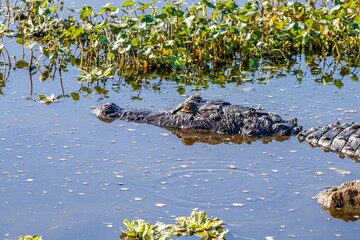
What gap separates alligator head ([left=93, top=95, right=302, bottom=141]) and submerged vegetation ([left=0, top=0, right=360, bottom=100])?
0.96 metres

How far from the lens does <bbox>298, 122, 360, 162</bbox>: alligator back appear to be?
8633 millimetres

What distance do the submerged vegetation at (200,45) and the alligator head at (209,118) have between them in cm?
96

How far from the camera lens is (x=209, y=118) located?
31.0 ft

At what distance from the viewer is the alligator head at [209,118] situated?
9.23 meters

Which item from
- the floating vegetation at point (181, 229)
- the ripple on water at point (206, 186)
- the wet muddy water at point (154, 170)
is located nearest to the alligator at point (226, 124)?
the wet muddy water at point (154, 170)

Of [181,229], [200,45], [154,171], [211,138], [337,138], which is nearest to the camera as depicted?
[181,229]

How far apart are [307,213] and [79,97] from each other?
12.6 ft

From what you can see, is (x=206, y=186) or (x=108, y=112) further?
(x=108, y=112)

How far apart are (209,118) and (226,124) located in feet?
0.58

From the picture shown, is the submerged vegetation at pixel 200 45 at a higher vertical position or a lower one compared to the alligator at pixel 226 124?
higher

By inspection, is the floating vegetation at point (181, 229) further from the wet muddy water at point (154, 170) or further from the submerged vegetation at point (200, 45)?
the submerged vegetation at point (200, 45)

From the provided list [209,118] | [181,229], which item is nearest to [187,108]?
[209,118]

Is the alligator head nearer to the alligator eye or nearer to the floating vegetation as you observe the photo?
the alligator eye

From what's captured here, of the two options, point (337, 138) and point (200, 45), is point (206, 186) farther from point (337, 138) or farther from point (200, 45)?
point (200, 45)
